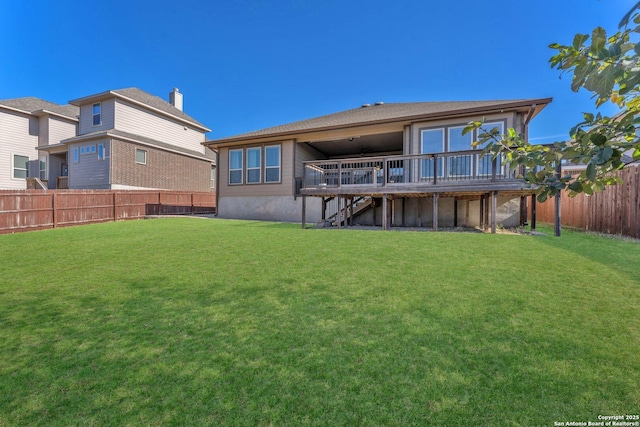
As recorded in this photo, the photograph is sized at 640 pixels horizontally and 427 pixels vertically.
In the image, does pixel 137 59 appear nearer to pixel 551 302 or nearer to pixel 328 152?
pixel 328 152

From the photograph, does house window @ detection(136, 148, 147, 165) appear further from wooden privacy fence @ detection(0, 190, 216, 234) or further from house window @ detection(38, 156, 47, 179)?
house window @ detection(38, 156, 47, 179)

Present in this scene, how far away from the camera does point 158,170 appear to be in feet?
66.1

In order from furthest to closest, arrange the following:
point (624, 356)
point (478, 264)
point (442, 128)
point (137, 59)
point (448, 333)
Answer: point (137, 59) → point (442, 128) → point (478, 264) → point (448, 333) → point (624, 356)

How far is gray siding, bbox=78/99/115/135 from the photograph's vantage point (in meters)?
18.4

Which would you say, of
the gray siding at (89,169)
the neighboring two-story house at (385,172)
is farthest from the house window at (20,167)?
the neighboring two-story house at (385,172)

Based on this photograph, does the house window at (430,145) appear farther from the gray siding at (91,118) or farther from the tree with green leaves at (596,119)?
the gray siding at (91,118)

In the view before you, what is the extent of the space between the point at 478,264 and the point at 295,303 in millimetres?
3263

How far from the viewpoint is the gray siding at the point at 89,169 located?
1775 cm

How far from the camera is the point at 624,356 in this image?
213cm

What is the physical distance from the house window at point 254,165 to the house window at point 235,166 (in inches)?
21.3

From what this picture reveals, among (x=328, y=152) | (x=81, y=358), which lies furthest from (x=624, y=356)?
(x=328, y=152)

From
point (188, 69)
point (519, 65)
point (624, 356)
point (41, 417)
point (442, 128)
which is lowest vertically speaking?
point (41, 417)

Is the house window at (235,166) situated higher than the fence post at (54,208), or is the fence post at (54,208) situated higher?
the house window at (235,166)

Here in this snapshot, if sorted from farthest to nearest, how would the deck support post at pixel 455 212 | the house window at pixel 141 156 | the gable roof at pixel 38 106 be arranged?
the gable roof at pixel 38 106 < the house window at pixel 141 156 < the deck support post at pixel 455 212
